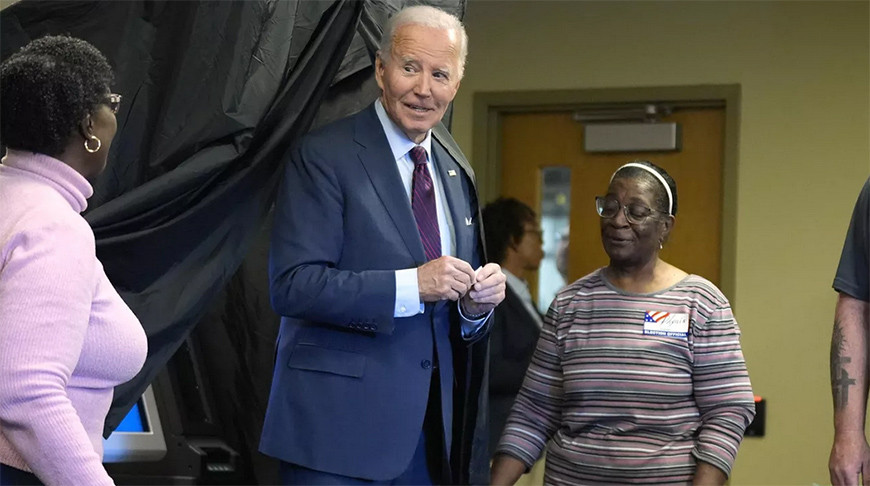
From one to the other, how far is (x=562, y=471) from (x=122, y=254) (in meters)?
1.06

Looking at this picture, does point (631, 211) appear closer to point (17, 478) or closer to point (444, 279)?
point (444, 279)

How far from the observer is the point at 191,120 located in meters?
2.37

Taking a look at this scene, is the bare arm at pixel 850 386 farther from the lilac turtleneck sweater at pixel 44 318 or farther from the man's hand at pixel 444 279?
the lilac turtleneck sweater at pixel 44 318

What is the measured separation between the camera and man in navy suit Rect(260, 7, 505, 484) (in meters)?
2.13

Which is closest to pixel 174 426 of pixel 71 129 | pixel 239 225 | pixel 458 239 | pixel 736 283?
pixel 239 225

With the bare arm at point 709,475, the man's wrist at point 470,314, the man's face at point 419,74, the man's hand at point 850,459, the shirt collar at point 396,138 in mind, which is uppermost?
the man's face at point 419,74

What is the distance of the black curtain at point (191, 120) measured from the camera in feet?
7.55

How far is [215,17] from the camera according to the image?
2.44 metres

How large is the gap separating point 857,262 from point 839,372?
24 cm

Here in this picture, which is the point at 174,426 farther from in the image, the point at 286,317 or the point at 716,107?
the point at 716,107

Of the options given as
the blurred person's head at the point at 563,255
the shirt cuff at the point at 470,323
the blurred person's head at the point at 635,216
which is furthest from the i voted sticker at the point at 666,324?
the blurred person's head at the point at 563,255

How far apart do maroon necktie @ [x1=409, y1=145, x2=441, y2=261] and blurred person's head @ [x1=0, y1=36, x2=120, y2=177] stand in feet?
2.63

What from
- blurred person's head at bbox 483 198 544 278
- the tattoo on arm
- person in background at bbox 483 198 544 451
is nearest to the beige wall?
blurred person's head at bbox 483 198 544 278

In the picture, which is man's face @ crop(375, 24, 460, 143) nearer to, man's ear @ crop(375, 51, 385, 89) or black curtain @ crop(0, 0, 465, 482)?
man's ear @ crop(375, 51, 385, 89)
